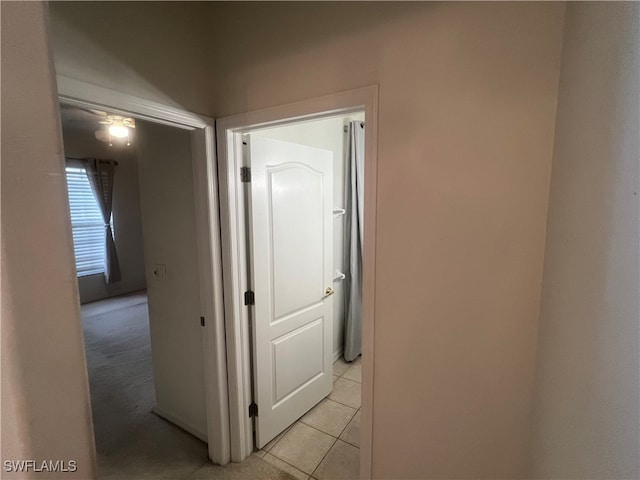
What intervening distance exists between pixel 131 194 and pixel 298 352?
5.03m

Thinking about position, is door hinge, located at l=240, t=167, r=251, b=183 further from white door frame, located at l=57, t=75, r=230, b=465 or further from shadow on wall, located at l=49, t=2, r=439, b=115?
shadow on wall, located at l=49, t=2, r=439, b=115

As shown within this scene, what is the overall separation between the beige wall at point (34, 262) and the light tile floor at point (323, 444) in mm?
1804

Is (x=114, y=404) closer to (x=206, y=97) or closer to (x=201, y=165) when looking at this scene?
(x=201, y=165)

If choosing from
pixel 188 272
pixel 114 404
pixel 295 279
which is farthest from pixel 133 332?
pixel 295 279

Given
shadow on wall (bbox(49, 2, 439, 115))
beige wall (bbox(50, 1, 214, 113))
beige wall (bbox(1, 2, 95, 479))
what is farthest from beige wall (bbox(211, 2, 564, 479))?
beige wall (bbox(1, 2, 95, 479))

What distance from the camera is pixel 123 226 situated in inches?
217

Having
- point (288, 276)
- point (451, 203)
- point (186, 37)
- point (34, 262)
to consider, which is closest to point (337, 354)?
point (288, 276)

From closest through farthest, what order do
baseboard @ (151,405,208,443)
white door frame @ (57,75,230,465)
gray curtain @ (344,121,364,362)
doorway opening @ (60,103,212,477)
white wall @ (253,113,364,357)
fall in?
1. white door frame @ (57,75,230,465)
2. doorway opening @ (60,103,212,477)
3. baseboard @ (151,405,208,443)
4. white wall @ (253,113,364,357)
5. gray curtain @ (344,121,364,362)

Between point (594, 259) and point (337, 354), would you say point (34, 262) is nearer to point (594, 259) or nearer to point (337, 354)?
point (594, 259)

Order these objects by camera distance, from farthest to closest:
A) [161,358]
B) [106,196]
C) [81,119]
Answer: [106,196], [81,119], [161,358]

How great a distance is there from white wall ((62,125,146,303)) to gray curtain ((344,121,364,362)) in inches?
173

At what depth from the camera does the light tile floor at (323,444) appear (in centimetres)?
182

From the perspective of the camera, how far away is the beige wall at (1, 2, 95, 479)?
352 mm

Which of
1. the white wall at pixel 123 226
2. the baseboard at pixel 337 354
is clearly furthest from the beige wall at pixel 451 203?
the white wall at pixel 123 226
